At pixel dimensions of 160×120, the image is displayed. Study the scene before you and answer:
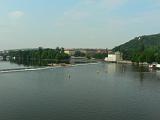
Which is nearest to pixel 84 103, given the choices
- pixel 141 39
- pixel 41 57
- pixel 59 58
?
pixel 59 58

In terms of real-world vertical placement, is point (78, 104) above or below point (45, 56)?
below

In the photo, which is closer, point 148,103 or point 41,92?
point 148,103

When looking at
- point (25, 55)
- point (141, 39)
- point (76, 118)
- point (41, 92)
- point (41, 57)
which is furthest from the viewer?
point (141, 39)

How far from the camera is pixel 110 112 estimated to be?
1848cm

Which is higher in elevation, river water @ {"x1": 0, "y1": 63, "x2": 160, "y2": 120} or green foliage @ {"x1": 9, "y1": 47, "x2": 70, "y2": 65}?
green foliage @ {"x1": 9, "y1": 47, "x2": 70, "y2": 65}

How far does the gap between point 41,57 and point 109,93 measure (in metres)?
79.6

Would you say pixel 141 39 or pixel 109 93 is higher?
pixel 141 39

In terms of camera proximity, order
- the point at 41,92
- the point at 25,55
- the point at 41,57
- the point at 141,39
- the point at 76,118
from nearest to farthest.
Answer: the point at 76,118
the point at 41,92
the point at 41,57
the point at 25,55
the point at 141,39

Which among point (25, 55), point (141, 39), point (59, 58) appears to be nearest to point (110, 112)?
point (59, 58)

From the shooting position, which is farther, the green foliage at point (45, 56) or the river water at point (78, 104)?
the green foliage at point (45, 56)

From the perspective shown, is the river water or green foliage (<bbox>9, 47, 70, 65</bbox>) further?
green foliage (<bbox>9, 47, 70, 65</bbox>)

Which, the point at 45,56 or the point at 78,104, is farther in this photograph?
the point at 45,56

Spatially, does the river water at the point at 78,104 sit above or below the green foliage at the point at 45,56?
below

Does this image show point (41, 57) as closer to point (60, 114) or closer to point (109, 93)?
point (109, 93)
